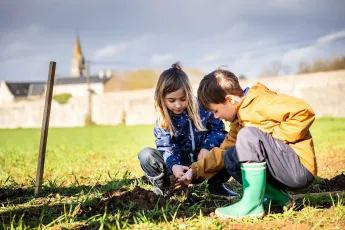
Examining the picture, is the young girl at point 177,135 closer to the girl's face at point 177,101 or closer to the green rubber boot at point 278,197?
the girl's face at point 177,101

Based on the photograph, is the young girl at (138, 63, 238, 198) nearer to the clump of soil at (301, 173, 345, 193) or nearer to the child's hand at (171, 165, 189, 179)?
the child's hand at (171, 165, 189, 179)

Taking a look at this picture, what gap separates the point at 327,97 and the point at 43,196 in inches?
908

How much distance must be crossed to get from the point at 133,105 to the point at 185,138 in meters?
29.5

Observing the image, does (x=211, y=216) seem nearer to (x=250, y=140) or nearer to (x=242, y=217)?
(x=242, y=217)

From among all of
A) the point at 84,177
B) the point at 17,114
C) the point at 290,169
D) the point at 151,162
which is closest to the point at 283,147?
the point at 290,169

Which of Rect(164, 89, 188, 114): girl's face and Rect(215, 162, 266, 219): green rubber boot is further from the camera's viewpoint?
Rect(164, 89, 188, 114): girl's face

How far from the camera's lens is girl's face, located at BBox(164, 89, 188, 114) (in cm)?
336

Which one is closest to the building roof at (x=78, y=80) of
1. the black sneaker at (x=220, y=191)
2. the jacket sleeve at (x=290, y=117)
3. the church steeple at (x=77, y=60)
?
the church steeple at (x=77, y=60)

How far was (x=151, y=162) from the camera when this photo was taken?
3.29 metres

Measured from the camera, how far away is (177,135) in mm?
3520

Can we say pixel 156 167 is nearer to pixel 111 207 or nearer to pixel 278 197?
pixel 111 207

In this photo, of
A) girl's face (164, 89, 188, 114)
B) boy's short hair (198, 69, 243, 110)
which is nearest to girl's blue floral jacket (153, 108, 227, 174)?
girl's face (164, 89, 188, 114)

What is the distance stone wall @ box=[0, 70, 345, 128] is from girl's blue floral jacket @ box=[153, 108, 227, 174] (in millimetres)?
21696

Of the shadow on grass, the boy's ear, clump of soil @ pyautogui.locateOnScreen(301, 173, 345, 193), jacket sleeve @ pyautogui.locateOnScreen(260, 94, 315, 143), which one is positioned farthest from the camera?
clump of soil @ pyautogui.locateOnScreen(301, 173, 345, 193)
